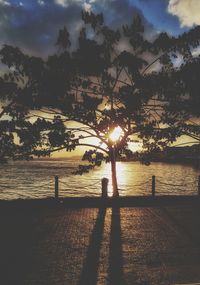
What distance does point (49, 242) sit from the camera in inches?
410

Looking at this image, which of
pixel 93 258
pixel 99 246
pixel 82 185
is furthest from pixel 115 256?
pixel 82 185

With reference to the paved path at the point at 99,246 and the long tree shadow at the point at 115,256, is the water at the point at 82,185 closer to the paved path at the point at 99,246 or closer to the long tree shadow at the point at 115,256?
the paved path at the point at 99,246

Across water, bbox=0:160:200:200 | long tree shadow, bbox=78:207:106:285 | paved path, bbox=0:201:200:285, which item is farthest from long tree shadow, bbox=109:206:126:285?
water, bbox=0:160:200:200

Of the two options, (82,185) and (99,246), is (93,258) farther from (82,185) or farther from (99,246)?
(82,185)

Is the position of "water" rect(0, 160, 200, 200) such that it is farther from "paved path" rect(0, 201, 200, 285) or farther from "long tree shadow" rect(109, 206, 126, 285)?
"long tree shadow" rect(109, 206, 126, 285)

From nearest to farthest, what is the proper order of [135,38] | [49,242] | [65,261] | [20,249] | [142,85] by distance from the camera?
1. [65,261]
2. [20,249]
3. [49,242]
4. [142,85]
5. [135,38]

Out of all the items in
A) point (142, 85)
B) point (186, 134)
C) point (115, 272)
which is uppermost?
point (142, 85)

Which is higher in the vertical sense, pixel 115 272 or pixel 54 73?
pixel 54 73

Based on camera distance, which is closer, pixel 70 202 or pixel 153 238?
pixel 153 238

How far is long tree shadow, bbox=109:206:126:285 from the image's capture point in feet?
25.2

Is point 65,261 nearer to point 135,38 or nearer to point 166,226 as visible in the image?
point 166,226

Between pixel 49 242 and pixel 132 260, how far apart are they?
2.72 meters

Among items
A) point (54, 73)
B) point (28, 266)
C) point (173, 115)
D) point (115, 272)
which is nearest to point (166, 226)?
point (115, 272)

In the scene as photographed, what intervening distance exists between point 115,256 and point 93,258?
587mm
